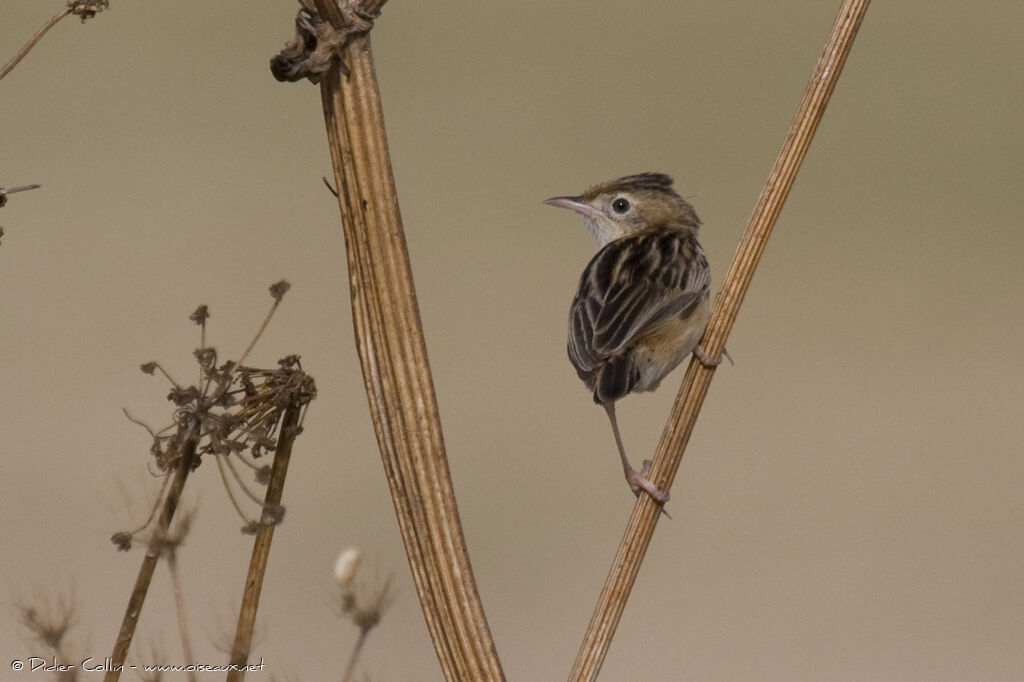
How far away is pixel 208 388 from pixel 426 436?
0.84 feet

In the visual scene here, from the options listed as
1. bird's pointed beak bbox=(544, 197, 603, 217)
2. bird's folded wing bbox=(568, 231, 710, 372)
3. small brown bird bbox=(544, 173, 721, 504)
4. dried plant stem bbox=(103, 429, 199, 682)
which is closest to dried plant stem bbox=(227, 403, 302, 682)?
dried plant stem bbox=(103, 429, 199, 682)

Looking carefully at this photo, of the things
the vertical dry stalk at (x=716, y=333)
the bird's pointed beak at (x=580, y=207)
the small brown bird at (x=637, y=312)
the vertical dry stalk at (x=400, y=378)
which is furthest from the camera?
the bird's pointed beak at (x=580, y=207)

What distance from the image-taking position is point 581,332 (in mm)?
2855

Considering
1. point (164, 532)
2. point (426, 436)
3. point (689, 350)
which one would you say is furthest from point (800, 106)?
point (689, 350)

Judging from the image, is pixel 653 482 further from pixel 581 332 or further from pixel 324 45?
pixel 581 332

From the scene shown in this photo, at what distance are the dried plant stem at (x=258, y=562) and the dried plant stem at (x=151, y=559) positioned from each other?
9 cm

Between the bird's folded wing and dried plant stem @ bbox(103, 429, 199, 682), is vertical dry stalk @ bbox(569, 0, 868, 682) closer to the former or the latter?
dried plant stem @ bbox(103, 429, 199, 682)

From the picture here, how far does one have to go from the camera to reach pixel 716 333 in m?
1.62

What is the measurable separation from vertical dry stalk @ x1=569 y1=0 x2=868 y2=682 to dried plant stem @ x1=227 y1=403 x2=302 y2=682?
0.37 m

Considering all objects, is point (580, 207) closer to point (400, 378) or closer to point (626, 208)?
point (626, 208)

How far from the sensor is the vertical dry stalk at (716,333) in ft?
4.14

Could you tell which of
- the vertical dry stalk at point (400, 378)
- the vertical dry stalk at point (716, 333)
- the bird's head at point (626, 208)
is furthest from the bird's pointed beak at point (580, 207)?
the vertical dry stalk at point (400, 378)

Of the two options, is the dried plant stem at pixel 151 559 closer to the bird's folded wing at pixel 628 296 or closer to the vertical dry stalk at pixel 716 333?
the vertical dry stalk at pixel 716 333

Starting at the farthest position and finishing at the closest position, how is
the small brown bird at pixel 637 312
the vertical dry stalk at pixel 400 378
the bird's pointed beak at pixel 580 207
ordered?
the bird's pointed beak at pixel 580 207, the small brown bird at pixel 637 312, the vertical dry stalk at pixel 400 378
